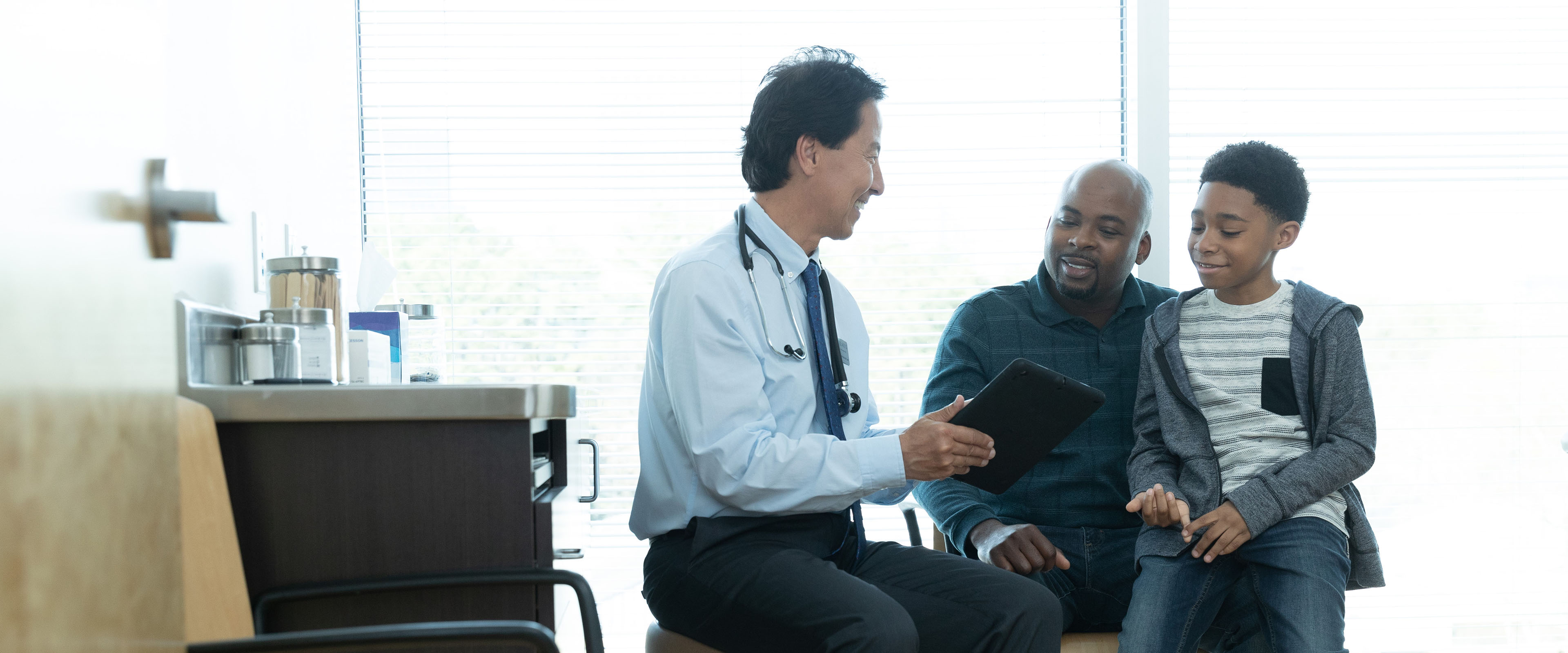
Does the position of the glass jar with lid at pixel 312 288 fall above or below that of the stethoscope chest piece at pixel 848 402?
above

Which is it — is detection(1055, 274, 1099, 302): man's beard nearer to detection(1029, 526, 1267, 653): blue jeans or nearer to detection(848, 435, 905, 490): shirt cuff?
detection(1029, 526, 1267, 653): blue jeans

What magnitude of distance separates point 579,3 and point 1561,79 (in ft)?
8.97

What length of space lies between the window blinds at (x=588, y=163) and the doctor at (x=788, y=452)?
104cm

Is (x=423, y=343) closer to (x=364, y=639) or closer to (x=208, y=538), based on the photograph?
(x=208, y=538)

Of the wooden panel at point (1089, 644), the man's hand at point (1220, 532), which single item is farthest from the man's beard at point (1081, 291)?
the wooden panel at point (1089, 644)

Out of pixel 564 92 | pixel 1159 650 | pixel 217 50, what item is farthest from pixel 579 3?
pixel 1159 650

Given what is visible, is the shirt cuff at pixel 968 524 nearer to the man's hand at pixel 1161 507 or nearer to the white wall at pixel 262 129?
the man's hand at pixel 1161 507

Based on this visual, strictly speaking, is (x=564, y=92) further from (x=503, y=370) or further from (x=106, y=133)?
(x=106, y=133)

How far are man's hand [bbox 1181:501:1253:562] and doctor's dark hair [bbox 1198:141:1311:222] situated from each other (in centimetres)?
58

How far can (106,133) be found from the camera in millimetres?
439

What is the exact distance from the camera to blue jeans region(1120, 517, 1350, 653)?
1.61m

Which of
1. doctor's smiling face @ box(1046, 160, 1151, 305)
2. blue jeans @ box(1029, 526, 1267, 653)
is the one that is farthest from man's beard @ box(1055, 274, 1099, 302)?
blue jeans @ box(1029, 526, 1267, 653)

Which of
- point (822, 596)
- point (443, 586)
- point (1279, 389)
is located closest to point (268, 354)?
point (443, 586)

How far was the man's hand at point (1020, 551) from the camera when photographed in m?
1.78
